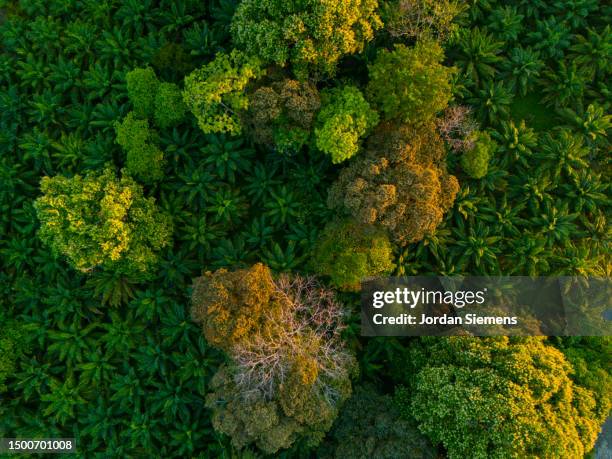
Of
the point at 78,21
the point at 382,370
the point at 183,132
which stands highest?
the point at 78,21

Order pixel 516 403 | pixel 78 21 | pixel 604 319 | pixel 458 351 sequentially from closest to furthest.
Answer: pixel 516 403 < pixel 458 351 < pixel 604 319 < pixel 78 21

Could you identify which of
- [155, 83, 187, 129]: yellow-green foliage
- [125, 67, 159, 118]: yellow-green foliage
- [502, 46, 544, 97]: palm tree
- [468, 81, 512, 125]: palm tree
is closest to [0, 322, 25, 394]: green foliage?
[125, 67, 159, 118]: yellow-green foliage

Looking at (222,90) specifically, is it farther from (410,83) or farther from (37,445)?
(37,445)

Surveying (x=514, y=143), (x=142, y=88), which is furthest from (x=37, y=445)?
(x=514, y=143)

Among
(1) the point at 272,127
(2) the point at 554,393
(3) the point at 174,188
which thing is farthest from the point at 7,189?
(2) the point at 554,393

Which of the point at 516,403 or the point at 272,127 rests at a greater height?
the point at 272,127

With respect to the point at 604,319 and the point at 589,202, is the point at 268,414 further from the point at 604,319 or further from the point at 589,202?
the point at 589,202
